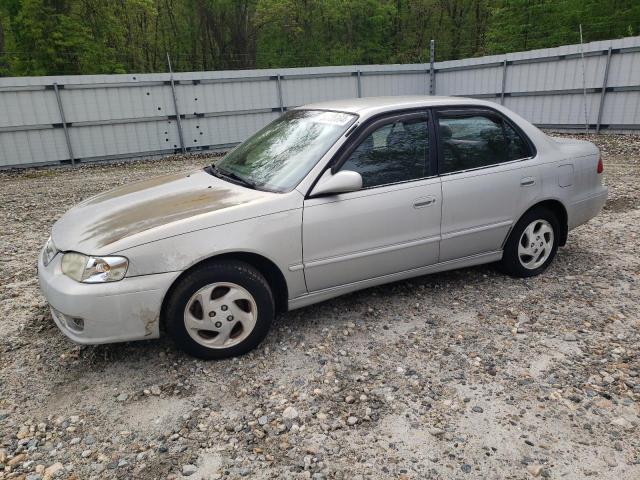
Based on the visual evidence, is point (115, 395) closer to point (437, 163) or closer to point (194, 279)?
point (194, 279)

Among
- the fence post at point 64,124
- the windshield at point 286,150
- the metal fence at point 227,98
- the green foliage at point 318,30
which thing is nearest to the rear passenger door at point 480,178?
the windshield at point 286,150

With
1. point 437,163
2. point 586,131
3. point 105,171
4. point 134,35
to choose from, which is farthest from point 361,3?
point 437,163

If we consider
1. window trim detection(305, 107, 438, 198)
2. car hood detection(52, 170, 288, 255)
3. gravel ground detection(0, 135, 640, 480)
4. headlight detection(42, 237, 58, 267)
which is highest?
window trim detection(305, 107, 438, 198)

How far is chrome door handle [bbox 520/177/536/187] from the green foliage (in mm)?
21079

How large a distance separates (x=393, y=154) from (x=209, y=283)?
169 cm

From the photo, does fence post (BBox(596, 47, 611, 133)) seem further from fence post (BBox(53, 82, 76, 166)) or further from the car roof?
fence post (BBox(53, 82, 76, 166))

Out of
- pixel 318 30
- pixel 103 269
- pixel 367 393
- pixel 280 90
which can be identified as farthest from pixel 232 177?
pixel 318 30

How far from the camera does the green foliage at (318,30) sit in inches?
841

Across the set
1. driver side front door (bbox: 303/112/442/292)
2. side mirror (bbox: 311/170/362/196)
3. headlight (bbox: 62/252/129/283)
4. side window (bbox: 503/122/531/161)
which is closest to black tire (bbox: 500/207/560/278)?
side window (bbox: 503/122/531/161)

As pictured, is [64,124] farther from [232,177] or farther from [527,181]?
[527,181]

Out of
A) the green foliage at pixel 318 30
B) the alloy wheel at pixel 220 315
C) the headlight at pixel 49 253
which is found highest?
the green foliage at pixel 318 30

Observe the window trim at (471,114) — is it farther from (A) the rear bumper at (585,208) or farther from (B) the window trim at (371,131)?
(A) the rear bumper at (585,208)

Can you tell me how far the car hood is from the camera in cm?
293

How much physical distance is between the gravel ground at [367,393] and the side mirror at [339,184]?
3.53 ft
